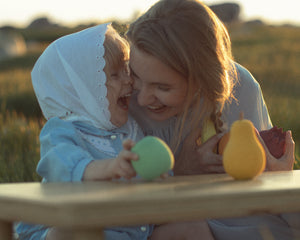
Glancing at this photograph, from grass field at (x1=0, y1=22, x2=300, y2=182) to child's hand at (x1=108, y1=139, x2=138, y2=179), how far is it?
1.12 metres

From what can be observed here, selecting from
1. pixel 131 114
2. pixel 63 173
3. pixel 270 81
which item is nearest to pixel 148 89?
pixel 131 114

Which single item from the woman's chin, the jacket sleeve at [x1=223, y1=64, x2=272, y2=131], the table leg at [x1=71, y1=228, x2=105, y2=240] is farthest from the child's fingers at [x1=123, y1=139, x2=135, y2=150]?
the jacket sleeve at [x1=223, y1=64, x2=272, y2=131]

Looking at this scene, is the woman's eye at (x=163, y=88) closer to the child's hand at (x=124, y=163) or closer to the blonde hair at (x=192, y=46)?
the blonde hair at (x=192, y=46)

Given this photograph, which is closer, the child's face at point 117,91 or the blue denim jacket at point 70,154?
the blue denim jacket at point 70,154

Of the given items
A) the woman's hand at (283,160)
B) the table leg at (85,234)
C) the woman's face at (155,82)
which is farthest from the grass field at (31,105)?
the table leg at (85,234)

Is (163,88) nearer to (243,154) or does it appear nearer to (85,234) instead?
(243,154)

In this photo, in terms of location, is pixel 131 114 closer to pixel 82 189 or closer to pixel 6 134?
pixel 82 189

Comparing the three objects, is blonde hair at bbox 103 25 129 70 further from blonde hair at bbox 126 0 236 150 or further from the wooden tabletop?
the wooden tabletop

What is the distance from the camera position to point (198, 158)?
2.29 metres

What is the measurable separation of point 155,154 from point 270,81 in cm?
852

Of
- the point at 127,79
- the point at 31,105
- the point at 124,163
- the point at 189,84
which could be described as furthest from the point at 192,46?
the point at 31,105

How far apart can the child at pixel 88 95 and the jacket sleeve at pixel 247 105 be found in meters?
0.54

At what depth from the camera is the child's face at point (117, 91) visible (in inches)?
90.0

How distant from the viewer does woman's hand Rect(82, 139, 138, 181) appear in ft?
5.46
